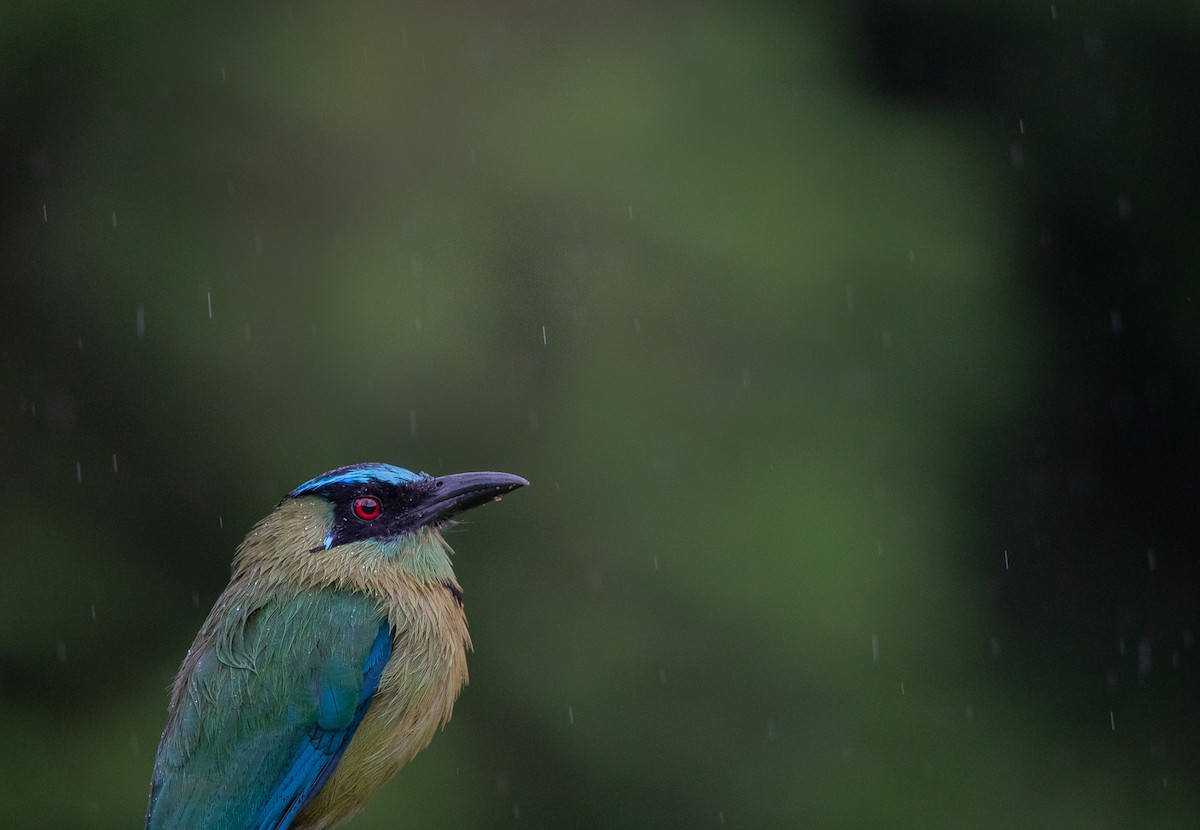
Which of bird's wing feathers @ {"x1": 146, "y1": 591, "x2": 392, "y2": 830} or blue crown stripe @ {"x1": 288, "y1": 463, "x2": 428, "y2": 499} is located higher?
blue crown stripe @ {"x1": 288, "y1": 463, "x2": 428, "y2": 499}

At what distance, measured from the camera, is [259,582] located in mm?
Answer: 3742

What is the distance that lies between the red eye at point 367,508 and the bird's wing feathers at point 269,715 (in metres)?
0.26

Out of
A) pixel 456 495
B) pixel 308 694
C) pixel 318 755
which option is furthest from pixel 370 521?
pixel 318 755

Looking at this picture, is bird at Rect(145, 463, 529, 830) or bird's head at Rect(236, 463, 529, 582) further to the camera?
bird's head at Rect(236, 463, 529, 582)

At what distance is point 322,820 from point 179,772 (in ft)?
1.15

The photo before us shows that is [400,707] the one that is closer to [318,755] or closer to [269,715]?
[318,755]

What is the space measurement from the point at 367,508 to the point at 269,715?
1.83 ft

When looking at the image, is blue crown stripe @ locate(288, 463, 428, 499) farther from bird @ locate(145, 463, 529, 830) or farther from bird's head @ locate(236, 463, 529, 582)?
bird @ locate(145, 463, 529, 830)

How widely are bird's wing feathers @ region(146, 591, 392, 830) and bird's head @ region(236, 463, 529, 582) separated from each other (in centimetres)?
17

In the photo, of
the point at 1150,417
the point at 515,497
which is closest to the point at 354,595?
the point at 515,497

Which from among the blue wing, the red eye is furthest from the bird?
the red eye

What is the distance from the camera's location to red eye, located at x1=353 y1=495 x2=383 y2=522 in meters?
3.81

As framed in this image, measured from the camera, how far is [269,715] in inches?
141

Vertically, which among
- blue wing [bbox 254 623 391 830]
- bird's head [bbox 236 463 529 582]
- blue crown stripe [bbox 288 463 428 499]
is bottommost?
blue wing [bbox 254 623 391 830]
